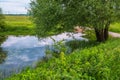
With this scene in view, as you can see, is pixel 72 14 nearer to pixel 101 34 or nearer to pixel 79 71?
pixel 101 34

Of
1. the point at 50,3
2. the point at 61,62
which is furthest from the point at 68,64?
the point at 50,3

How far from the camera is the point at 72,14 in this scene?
120 ft

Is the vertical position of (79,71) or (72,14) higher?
(79,71)

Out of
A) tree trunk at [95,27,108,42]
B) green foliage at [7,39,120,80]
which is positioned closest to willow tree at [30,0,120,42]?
tree trunk at [95,27,108,42]

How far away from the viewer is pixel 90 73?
10719mm

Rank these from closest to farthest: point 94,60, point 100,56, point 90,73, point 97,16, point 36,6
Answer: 1. point 90,73
2. point 94,60
3. point 100,56
4. point 97,16
5. point 36,6

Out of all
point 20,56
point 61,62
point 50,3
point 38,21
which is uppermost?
point 61,62

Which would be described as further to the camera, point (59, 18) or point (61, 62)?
point (59, 18)

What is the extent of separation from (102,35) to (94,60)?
2947 cm

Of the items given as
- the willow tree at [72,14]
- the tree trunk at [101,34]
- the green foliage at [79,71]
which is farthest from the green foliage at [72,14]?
the green foliage at [79,71]

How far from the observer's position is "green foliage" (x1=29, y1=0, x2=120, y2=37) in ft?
115

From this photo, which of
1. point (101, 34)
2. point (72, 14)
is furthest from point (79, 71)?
point (101, 34)

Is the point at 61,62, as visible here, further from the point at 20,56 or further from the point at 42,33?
the point at 42,33

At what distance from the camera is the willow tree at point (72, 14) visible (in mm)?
35219
